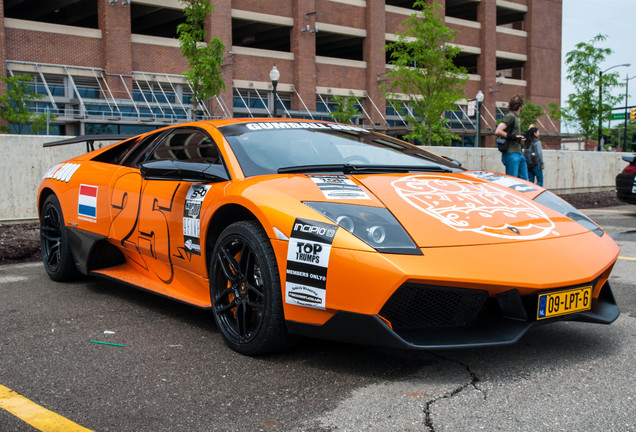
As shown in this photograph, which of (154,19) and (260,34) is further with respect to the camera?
(260,34)

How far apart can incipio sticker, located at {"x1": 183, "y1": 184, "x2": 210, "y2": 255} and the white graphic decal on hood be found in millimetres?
1133

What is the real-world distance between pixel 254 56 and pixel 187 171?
29.6 meters

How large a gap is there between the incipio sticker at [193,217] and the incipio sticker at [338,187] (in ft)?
2.41

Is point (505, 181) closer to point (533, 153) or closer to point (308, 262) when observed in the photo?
point (308, 262)

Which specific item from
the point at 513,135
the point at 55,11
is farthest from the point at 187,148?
the point at 55,11

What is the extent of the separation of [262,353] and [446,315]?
0.93 meters

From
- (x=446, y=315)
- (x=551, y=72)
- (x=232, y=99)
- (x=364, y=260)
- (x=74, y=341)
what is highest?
(x=551, y=72)

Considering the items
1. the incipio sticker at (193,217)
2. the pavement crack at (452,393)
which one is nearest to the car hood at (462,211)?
the pavement crack at (452,393)

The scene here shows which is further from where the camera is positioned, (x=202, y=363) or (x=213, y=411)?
(x=202, y=363)

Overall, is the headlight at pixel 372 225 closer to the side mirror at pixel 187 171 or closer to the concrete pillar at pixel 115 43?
the side mirror at pixel 187 171

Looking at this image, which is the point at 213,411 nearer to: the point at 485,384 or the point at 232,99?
the point at 485,384

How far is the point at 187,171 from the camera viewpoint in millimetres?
3729

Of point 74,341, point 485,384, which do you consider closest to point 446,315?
point 485,384

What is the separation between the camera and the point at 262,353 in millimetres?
3125
